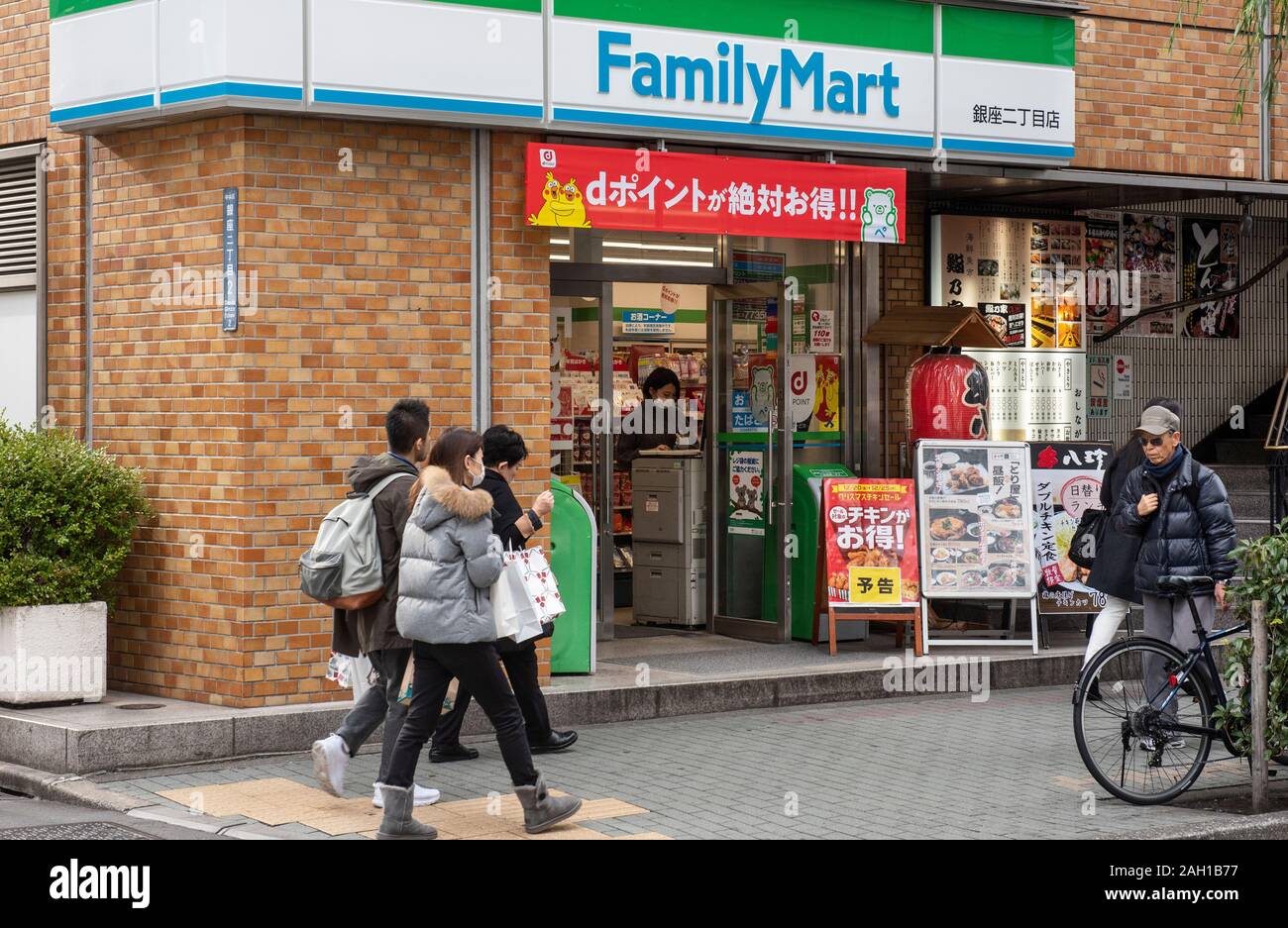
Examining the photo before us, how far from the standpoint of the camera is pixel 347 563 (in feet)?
25.0

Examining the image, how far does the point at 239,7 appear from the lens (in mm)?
9188

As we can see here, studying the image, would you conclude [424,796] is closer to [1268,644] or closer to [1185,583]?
[1185,583]

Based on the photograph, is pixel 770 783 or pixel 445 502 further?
pixel 770 783

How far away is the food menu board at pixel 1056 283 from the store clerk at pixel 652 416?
306cm

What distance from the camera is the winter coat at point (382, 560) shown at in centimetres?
767

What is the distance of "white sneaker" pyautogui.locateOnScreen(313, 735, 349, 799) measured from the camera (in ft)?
25.5

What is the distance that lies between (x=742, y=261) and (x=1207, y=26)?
448cm

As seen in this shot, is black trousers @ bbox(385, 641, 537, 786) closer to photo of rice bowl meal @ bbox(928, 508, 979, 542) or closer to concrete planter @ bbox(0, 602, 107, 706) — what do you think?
concrete planter @ bbox(0, 602, 107, 706)

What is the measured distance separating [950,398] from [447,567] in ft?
20.6

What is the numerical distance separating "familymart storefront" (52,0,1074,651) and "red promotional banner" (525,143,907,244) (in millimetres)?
17

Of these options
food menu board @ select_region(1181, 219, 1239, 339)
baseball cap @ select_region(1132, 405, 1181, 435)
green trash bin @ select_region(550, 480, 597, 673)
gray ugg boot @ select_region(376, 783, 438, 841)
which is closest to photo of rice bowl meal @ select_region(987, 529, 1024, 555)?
green trash bin @ select_region(550, 480, 597, 673)

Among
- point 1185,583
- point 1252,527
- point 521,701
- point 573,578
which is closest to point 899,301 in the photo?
point 1252,527
